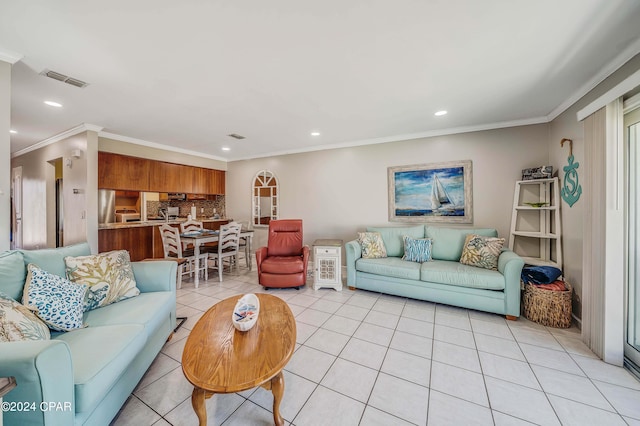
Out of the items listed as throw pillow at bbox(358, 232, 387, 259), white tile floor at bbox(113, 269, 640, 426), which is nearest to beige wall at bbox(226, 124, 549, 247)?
throw pillow at bbox(358, 232, 387, 259)

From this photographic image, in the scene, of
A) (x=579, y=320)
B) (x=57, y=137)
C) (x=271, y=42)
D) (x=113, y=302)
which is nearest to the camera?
(x=271, y=42)

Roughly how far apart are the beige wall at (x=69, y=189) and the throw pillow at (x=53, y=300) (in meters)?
2.61

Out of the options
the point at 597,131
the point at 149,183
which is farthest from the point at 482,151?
Result: the point at 149,183

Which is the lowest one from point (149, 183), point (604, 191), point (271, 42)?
point (604, 191)

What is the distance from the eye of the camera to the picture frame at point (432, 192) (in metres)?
3.64

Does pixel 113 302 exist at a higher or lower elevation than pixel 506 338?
higher

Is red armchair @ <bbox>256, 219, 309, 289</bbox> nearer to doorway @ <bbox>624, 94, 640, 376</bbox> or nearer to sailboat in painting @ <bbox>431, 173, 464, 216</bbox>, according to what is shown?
sailboat in painting @ <bbox>431, 173, 464, 216</bbox>

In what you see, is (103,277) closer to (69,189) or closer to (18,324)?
(18,324)

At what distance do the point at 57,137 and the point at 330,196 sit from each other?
192 inches

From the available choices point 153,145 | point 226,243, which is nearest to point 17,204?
point 153,145

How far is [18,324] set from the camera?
117 cm

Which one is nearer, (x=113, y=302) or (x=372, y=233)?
(x=113, y=302)

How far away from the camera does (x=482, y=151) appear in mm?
3529

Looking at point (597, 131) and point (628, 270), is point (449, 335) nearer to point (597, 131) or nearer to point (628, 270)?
point (628, 270)
